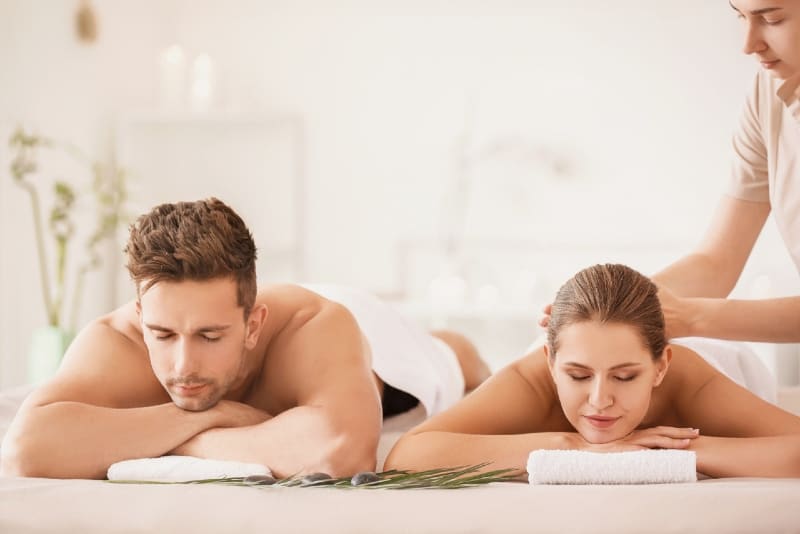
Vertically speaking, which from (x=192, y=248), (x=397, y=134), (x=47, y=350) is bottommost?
(x=47, y=350)

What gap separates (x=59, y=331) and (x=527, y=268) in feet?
6.48

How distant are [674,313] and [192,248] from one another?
911 millimetres

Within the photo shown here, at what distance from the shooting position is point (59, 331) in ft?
14.1

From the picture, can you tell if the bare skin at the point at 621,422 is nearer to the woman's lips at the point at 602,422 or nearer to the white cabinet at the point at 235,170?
the woman's lips at the point at 602,422

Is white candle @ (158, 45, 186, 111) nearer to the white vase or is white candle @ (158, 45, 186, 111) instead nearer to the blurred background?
the blurred background

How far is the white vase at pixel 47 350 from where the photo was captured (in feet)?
14.0

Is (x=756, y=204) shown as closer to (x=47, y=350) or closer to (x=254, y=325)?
(x=254, y=325)

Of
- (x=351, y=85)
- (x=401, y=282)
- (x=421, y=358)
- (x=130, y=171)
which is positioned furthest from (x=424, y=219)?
(x=421, y=358)

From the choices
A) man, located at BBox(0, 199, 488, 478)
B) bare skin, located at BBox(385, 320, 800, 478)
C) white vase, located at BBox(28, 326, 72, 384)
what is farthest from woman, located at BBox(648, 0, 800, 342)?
white vase, located at BBox(28, 326, 72, 384)

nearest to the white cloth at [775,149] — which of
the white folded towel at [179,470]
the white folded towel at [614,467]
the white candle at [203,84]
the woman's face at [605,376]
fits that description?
the woman's face at [605,376]

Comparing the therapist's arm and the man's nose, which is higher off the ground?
the therapist's arm

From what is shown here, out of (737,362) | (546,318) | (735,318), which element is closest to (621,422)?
(546,318)

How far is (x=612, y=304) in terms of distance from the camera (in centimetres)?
187

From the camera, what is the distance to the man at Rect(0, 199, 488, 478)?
1.92 meters
